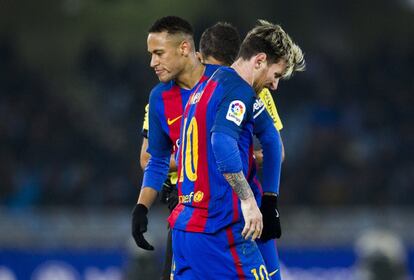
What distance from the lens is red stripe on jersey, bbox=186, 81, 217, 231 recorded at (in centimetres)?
546

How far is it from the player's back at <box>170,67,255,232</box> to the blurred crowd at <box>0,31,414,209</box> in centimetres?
922

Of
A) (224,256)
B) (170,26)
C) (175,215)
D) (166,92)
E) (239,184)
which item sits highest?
(170,26)

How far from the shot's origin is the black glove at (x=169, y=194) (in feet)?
21.0

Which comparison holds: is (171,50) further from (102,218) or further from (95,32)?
(95,32)

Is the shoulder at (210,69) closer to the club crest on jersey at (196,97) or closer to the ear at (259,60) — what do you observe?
the club crest on jersey at (196,97)

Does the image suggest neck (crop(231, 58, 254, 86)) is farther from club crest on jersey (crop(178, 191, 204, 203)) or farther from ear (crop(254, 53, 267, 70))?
club crest on jersey (crop(178, 191, 204, 203))

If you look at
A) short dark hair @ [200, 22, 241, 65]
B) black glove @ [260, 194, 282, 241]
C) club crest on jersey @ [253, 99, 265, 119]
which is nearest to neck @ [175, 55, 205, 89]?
short dark hair @ [200, 22, 241, 65]

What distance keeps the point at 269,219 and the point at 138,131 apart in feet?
33.2

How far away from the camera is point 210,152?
5.48m

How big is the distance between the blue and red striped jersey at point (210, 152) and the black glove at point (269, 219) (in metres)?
0.20

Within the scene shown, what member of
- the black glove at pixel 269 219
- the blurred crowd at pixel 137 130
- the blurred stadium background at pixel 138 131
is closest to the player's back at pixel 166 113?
the black glove at pixel 269 219

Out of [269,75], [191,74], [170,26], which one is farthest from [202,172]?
[170,26]

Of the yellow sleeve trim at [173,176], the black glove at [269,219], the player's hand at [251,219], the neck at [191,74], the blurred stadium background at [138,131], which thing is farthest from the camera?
the blurred stadium background at [138,131]

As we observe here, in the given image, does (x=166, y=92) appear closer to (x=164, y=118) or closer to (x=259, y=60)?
(x=164, y=118)
